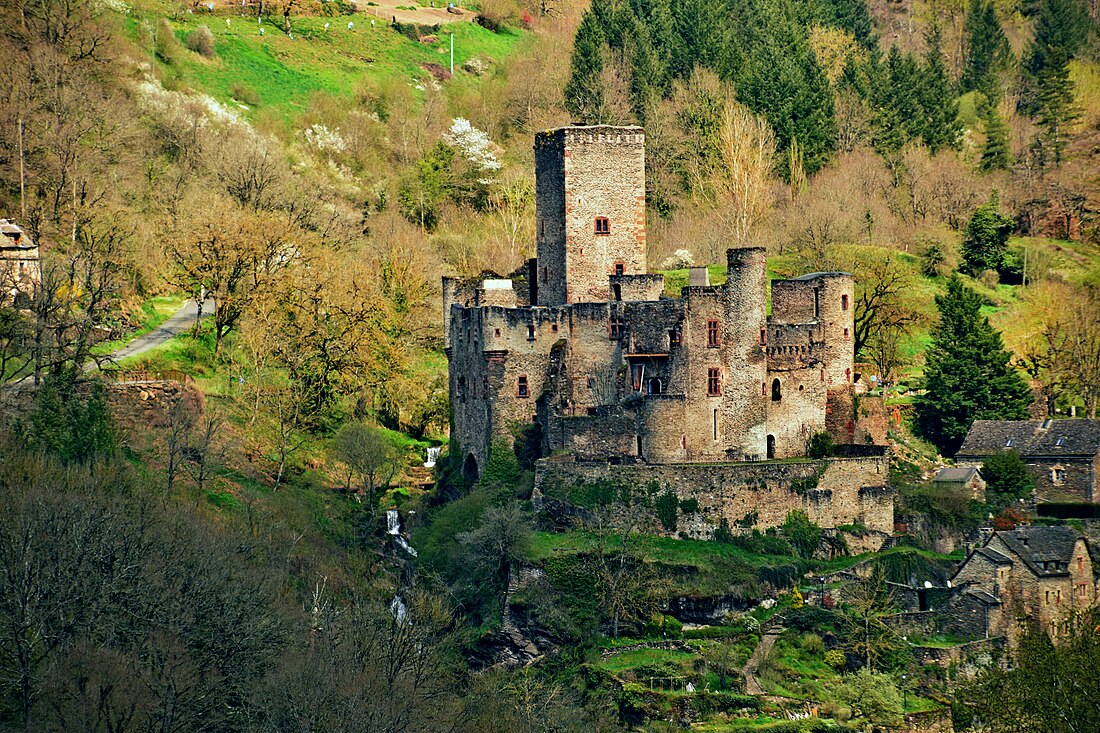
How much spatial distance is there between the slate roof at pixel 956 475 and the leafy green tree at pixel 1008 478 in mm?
1115

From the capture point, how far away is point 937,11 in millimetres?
169500

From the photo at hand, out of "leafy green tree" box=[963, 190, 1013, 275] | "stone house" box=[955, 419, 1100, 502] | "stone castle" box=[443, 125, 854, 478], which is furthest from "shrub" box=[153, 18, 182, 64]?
"stone house" box=[955, 419, 1100, 502]

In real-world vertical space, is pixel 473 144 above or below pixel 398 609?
above

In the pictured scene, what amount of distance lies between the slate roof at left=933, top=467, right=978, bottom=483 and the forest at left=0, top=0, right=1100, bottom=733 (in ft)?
2.99

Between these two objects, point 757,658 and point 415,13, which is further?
point 415,13

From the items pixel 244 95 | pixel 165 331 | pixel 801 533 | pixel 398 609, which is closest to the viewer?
pixel 801 533

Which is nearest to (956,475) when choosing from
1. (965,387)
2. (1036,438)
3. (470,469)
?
(1036,438)

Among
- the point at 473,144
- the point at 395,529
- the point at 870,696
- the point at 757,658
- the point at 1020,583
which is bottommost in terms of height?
the point at 870,696

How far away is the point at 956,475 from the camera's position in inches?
3132

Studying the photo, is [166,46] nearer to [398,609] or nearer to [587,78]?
[587,78]

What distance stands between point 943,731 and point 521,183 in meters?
53.6

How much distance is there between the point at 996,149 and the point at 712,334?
60.8 metres

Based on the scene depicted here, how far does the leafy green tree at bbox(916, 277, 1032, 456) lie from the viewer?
86.3 meters

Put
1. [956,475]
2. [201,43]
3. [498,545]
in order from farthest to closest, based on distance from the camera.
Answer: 1. [201,43]
2. [956,475]
3. [498,545]
